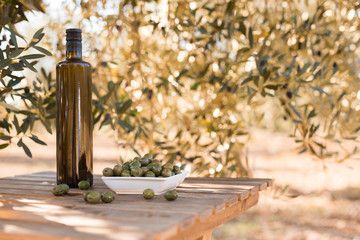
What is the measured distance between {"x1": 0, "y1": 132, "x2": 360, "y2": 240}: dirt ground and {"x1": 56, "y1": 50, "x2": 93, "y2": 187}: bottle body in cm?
230

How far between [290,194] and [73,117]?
14.1ft

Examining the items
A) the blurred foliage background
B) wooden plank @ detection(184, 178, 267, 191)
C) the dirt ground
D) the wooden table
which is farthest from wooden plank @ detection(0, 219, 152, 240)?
the dirt ground

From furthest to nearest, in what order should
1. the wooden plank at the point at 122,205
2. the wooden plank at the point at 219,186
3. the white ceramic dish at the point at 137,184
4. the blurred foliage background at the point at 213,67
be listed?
1. the blurred foliage background at the point at 213,67
2. the wooden plank at the point at 219,186
3. the white ceramic dish at the point at 137,184
4. the wooden plank at the point at 122,205

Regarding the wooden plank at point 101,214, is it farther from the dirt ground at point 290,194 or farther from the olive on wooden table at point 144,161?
the dirt ground at point 290,194

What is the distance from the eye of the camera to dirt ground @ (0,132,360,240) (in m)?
4.52

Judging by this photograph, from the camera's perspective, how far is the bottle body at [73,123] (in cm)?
137

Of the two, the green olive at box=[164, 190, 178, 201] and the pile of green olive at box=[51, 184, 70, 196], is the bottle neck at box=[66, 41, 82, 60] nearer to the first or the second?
the pile of green olive at box=[51, 184, 70, 196]

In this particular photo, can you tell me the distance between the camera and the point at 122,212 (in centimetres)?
101

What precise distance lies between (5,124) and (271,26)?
4.36 ft

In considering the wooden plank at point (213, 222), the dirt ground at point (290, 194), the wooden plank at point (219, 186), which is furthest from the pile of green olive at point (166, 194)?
the dirt ground at point (290, 194)

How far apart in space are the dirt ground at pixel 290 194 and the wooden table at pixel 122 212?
2230 mm

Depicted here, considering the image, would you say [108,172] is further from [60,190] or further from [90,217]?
[90,217]

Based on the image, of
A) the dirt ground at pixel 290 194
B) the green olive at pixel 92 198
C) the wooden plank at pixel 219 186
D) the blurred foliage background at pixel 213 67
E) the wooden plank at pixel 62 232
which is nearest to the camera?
the wooden plank at pixel 62 232

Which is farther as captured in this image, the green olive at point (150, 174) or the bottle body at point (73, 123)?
the bottle body at point (73, 123)
